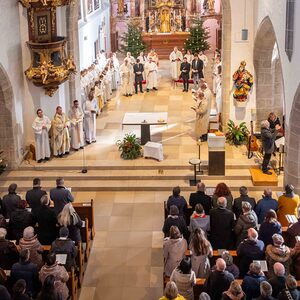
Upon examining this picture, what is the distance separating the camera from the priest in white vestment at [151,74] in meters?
25.4

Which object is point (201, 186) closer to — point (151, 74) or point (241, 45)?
point (241, 45)

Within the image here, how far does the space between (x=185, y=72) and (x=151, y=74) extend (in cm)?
135

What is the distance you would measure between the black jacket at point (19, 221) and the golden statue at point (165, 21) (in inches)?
884

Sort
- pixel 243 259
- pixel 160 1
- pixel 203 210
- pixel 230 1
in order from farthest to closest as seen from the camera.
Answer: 1. pixel 160 1
2. pixel 230 1
3. pixel 203 210
4. pixel 243 259

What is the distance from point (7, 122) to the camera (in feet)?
56.2

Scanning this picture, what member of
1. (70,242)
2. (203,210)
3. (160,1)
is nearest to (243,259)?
(203,210)

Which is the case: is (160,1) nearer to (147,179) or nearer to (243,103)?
(243,103)

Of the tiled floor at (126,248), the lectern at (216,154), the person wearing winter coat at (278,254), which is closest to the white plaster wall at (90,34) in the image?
the lectern at (216,154)

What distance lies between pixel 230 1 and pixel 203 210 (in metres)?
9.09

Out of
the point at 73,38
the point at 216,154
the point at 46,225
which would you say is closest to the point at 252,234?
the point at 46,225

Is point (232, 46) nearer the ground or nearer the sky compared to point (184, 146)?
nearer the sky

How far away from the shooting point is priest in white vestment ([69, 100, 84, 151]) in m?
18.3

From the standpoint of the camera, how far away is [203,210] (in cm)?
1162

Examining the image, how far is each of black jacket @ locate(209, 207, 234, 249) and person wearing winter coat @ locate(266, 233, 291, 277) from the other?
4.64ft
